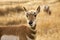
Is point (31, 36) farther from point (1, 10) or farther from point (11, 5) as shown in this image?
point (11, 5)

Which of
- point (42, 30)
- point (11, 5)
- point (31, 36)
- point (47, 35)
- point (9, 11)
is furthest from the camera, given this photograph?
point (11, 5)

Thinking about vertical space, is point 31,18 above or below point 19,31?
above

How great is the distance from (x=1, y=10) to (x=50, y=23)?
248 inches

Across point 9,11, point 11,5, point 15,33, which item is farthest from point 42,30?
point 11,5

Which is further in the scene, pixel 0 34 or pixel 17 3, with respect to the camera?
pixel 17 3

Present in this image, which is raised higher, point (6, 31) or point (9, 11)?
point (6, 31)

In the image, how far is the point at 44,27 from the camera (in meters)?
11.1

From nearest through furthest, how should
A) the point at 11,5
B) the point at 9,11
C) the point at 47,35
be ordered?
1. the point at 47,35
2. the point at 9,11
3. the point at 11,5

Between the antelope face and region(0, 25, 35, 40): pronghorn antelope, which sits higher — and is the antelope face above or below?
above

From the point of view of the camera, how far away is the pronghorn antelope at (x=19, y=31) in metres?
8.05

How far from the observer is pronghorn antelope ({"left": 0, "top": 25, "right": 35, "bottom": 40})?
8.05m

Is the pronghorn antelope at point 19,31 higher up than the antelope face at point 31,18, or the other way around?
the antelope face at point 31,18

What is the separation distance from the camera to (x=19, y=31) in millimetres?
8219

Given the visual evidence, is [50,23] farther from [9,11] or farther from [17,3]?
[17,3]
